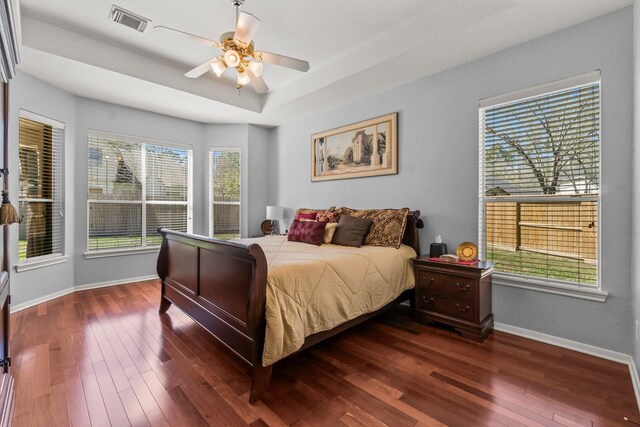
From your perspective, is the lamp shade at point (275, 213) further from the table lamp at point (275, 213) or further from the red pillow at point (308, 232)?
the red pillow at point (308, 232)

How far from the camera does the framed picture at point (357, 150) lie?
3.63m

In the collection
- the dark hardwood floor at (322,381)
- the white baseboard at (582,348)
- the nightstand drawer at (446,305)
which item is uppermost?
the nightstand drawer at (446,305)

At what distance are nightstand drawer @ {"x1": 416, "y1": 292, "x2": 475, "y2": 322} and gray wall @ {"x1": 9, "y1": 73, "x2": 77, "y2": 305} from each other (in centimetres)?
426

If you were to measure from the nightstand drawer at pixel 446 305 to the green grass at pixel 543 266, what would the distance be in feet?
1.91

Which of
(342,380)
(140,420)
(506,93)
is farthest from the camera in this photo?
(506,93)

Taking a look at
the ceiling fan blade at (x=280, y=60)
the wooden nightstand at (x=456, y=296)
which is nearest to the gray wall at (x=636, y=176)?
the wooden nightstand at (x=456, y=296)

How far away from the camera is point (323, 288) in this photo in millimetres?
2168

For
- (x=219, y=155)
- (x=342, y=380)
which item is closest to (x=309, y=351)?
(x=342, y=380)

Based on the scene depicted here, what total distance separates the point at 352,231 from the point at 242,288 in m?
1.62

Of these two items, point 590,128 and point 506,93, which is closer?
point 590,128

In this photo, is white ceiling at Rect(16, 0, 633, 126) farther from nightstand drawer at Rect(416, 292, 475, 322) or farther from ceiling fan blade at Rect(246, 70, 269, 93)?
nightstand drawer at Rect(416, 292, 475, 322)

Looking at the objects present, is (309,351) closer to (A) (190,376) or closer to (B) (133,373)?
(A) (190,376)

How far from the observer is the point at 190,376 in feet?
6.57

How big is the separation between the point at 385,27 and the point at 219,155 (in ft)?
11.5
